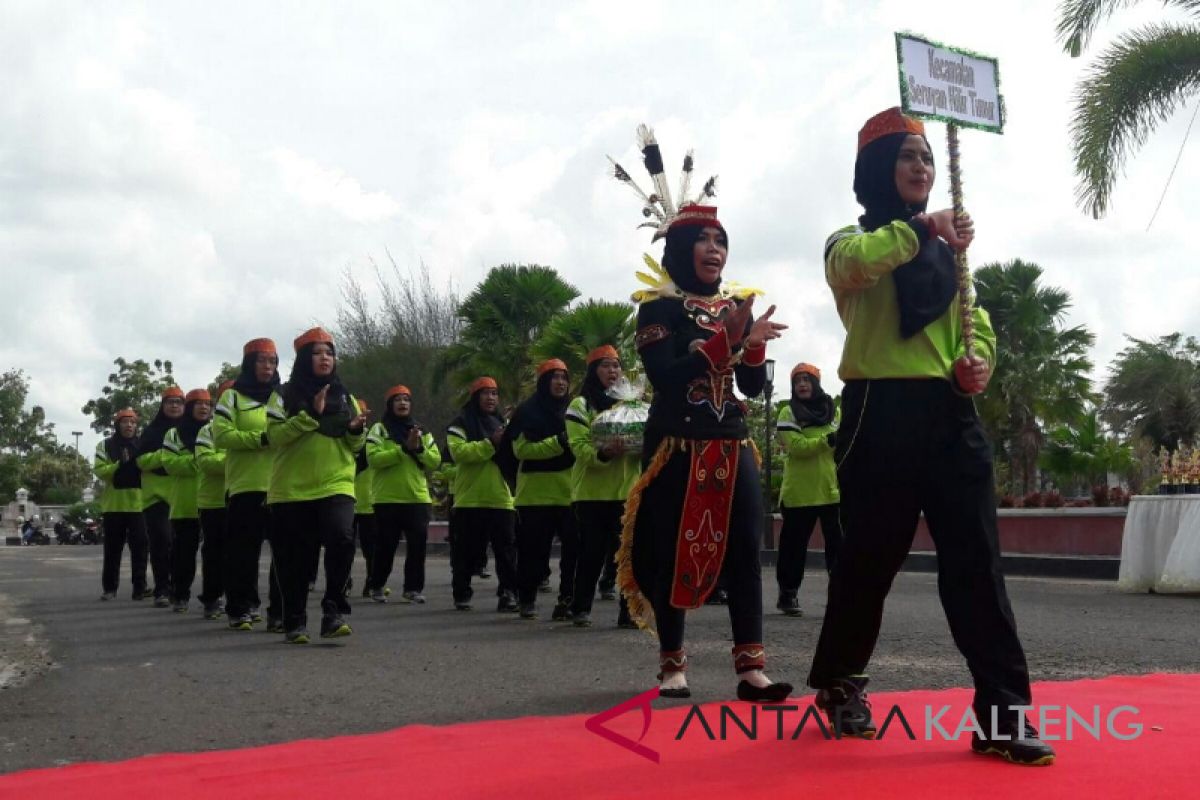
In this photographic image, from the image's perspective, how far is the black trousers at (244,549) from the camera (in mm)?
9953

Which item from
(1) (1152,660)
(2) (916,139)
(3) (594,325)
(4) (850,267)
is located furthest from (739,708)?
(3) (594,325)

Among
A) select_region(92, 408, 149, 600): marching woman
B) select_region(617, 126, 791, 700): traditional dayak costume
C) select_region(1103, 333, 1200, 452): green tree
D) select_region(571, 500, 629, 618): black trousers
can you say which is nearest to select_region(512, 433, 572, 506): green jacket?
select_region(571, 500, 629, 618): black trousers

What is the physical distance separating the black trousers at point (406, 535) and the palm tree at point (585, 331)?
1097 centimetres

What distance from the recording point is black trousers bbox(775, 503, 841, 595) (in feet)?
35.1

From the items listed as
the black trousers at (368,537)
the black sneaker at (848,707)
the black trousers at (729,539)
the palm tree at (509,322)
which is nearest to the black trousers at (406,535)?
the black trousers at (368,537)

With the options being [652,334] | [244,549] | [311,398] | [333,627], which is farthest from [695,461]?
[244,549]

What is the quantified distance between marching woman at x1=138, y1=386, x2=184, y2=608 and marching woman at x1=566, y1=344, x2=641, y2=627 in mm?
4573

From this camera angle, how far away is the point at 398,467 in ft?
42.7

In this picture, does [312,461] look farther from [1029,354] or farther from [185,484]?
[1029,354]

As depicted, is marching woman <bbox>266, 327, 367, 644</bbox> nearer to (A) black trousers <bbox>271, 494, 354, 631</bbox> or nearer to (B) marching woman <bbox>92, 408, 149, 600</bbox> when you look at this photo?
(A) black trousers <bbox>271, 494, 354, 631</bbox>

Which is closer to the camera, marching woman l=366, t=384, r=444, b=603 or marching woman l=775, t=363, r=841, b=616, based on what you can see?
marching woman l=775, t=363, r=841, b=616

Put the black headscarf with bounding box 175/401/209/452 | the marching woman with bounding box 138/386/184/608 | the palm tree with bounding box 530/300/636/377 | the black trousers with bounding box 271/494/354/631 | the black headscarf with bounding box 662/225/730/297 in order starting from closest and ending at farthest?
the black headscarf with bounding box 662/225/730/297 → the black trousers with bounding box 271/494/354/631 → the black headscarf with bounding box 175/401/209/452 → the marching woman with bounding box 138/386/184/608 → the palm tree with bounding box 530/300/636/377

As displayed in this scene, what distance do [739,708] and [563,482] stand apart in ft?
19.1

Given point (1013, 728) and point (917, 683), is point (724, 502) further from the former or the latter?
point (1013, 728)
